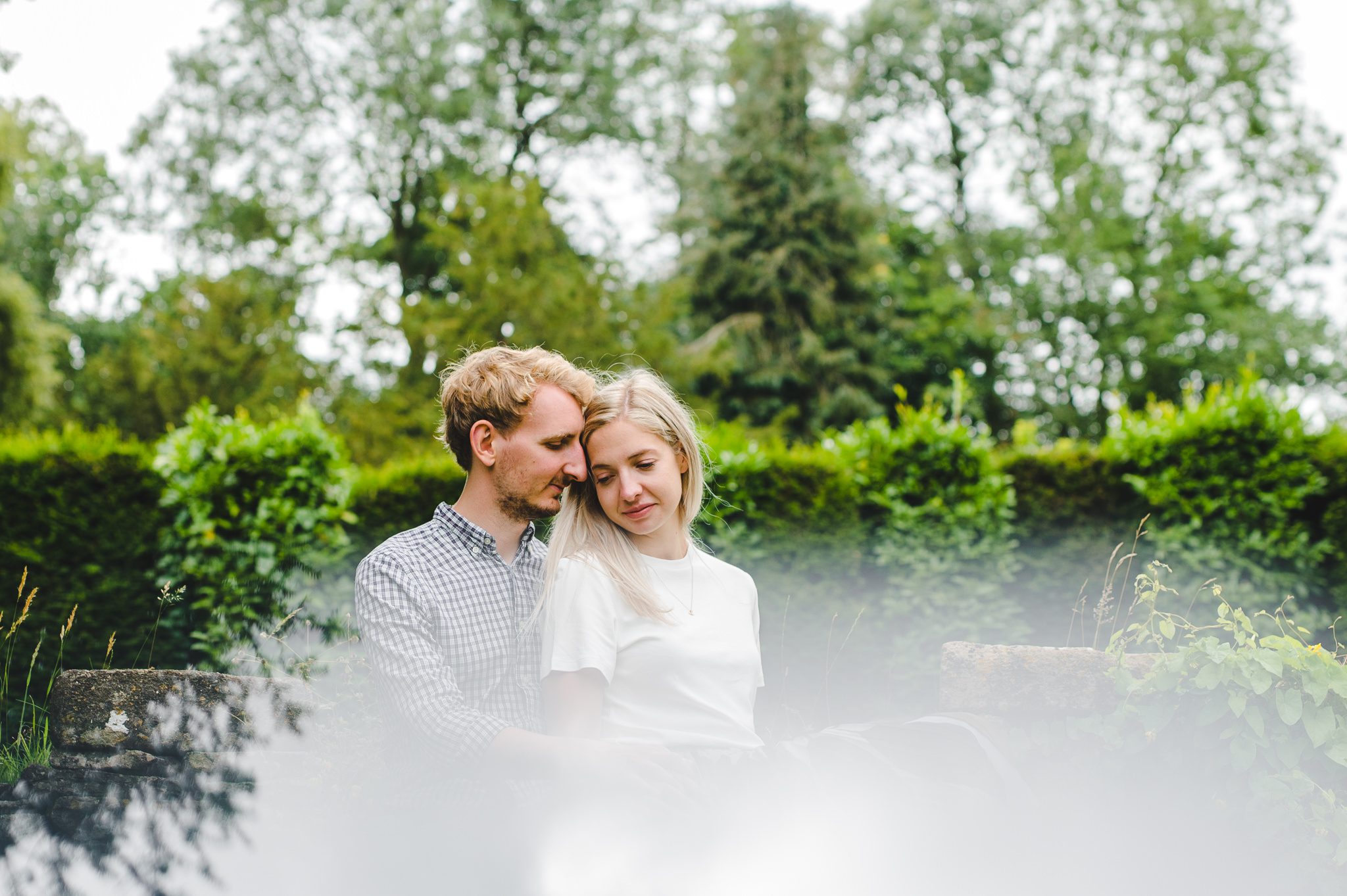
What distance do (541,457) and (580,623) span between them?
1.50 feet

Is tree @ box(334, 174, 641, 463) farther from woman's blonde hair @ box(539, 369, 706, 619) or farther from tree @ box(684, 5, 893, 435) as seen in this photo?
woman's blonde hair @ box(539, 369, 706, 619)

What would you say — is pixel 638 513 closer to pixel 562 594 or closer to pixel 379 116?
pixel 562 594

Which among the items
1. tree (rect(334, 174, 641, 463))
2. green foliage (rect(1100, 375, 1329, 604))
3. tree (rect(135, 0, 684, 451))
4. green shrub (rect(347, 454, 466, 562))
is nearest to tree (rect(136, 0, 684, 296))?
tree (rect(135, 0, 684, 451))

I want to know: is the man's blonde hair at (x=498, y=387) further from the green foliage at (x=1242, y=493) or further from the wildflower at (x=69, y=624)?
the green foliage at (x=1242, y=493)

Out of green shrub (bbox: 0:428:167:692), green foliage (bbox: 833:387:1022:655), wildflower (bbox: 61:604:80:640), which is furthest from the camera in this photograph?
green foliage (bbox: 833:387:1022:655)

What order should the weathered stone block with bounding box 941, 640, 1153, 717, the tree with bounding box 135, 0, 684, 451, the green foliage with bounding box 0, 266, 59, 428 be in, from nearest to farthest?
the weathered stone block with bounding box 941, 640, 1153, 717, the green foliage with bounding box 0, 266, 59, 428, the tree with bounding box 135, 0, 684, 451

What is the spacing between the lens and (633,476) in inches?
95.9

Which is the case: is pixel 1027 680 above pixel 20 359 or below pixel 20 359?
below

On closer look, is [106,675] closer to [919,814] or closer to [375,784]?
[375,784]

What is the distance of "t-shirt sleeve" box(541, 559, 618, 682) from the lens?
2.17 metres

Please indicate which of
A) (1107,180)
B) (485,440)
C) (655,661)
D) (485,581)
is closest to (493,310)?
(485,440)

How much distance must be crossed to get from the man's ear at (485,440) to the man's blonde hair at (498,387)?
0.04 ft

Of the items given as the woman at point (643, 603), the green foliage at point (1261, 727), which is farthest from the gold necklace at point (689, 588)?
the green foliage at point (1261, 727)

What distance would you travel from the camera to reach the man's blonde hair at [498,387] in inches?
95.2
